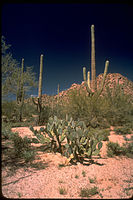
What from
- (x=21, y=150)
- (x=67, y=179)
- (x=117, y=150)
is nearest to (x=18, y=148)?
(x=21, y=150)

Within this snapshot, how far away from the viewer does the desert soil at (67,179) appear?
8.53 feet

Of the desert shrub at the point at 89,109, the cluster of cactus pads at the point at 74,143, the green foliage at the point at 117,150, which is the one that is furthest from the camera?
the desert shrub at the point at 89,109

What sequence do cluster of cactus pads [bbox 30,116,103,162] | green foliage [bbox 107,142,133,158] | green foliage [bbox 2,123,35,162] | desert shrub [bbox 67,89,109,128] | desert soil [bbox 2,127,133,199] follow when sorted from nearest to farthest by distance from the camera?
1. desert soil [bbox 2,127,133,199]
2. green foliage [bbox 2,123,35,162]
3. cluster of cactus pads [bbox 30,116,103,162]
4. green foliage [bbox 107,142,133,158]
5. desert shrub [bbox 67,89,109,128]

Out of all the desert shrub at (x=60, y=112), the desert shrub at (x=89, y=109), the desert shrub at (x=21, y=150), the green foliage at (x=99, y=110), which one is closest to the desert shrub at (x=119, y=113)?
the green foliage at (x=99, y=110)

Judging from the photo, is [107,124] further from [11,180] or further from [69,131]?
[11,180]

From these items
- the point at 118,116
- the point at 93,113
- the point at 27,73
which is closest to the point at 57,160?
the point at 93,113

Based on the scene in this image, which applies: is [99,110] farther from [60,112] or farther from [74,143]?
[74,143]

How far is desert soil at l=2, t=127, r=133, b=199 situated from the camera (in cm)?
260

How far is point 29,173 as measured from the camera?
349cm

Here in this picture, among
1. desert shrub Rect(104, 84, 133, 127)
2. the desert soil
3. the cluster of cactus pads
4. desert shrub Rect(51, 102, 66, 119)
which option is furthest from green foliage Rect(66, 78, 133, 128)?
the desert soil

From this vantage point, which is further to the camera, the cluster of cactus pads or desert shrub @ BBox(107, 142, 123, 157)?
desert shrub @ BBox(107, 142, 123, 157)

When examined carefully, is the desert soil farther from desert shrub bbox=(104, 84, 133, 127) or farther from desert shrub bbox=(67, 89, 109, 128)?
desert shrub bbox=(104, 84, 133, 127)

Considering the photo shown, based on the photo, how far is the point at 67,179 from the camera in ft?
11.2

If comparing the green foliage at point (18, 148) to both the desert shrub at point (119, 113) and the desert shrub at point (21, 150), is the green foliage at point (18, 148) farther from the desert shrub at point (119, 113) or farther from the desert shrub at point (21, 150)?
the desert shrub at point (119, 113)
